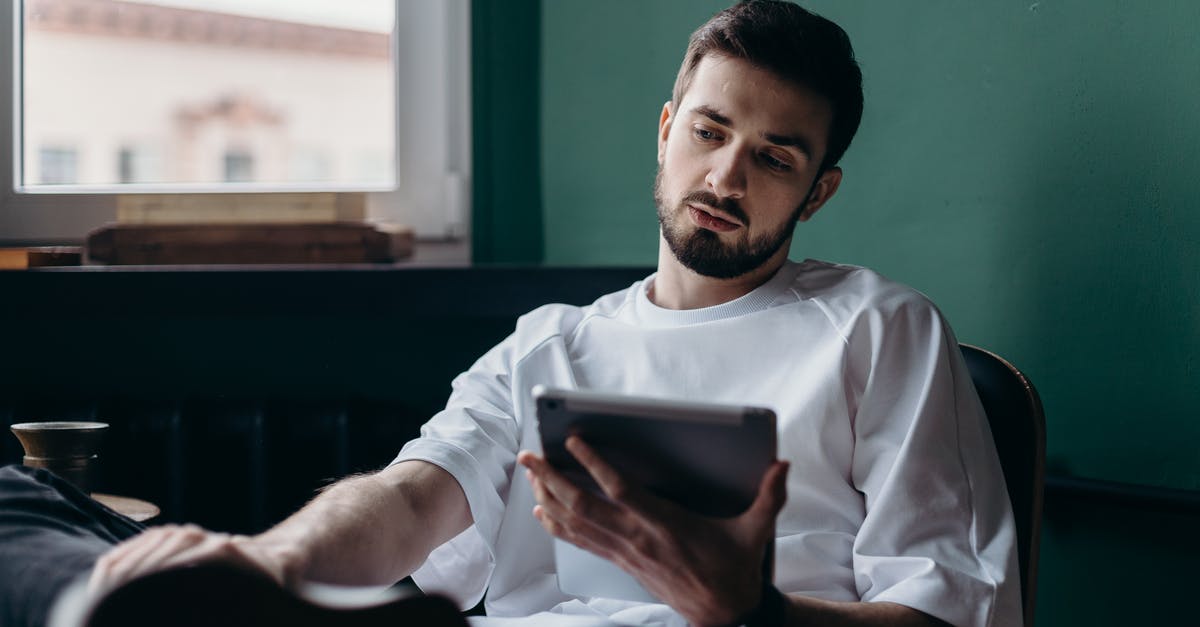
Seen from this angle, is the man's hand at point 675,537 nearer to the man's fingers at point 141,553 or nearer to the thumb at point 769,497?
the thumb at point 769,497

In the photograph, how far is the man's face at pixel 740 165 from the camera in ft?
4.24

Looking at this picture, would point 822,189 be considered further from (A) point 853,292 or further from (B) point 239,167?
(B) point 239,167

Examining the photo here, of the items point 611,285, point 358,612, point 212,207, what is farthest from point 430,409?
point 358,612

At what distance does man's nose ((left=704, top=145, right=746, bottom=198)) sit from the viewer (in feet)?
4.23

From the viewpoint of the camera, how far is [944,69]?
4.78 ft

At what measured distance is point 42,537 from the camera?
1027 millimetres

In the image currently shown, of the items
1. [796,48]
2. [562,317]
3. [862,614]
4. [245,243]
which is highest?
[796,48]

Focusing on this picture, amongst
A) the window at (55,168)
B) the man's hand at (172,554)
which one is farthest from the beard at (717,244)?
the window at (55,168)

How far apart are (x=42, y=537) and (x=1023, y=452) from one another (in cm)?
99

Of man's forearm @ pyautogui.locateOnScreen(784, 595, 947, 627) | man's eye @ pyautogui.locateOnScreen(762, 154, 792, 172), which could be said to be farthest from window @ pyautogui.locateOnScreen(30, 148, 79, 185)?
man's forearm @ pyautogui.locateOnScreen(784, 595, 947, 627)

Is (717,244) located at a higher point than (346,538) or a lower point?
higher

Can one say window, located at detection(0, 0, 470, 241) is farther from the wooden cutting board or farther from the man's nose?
the man's nose

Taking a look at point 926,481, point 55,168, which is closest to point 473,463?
point 926,481

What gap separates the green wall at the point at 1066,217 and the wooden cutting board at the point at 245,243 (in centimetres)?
80
